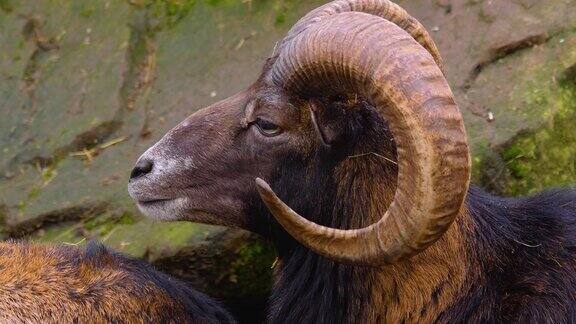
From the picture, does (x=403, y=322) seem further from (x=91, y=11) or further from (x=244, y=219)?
(x=91, y=11)

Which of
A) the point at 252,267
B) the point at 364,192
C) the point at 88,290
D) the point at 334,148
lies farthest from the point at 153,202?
the point at 252,267

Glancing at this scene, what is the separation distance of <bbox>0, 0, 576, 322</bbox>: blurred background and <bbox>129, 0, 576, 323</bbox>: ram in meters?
1.76

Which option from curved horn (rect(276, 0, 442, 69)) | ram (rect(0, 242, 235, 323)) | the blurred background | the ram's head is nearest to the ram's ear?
the ram's head

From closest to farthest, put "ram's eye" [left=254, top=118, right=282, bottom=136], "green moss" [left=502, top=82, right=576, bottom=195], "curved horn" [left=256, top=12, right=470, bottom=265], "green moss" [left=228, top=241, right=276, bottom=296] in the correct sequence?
1. "curved horn" [left=256, top=12, right=470, bottom=265]
2. "ram's eye" [left=254, top=118, right=282, bottom=136]
3. "green moss" [left=228, top=241, right=276, bottom=296]
4. "green moss" [left=502, top=82, right=576, bottom=195]

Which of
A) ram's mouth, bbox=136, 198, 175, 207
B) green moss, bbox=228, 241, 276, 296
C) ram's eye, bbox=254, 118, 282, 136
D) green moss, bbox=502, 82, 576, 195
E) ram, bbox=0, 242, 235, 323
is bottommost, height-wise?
green moss, bbox=228, 241, 276, 296

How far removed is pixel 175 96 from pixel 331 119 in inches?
137

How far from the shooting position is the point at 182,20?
30.6 ft

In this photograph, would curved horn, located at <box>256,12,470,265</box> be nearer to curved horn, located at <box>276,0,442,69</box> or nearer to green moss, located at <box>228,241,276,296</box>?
curved horn, located at <box>276,0,442,69</box>

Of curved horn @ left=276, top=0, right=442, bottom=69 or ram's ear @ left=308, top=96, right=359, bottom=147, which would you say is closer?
ram's ear @ left=308, top=96, right=359, bottom=147

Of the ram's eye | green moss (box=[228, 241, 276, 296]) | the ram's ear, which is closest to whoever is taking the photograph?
the ram's ear

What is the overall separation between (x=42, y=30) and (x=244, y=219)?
15.1ft

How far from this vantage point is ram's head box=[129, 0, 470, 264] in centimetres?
479

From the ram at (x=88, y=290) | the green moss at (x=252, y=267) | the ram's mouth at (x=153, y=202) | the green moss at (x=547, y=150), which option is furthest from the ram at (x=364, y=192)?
the green moss at (x=547, y=150)

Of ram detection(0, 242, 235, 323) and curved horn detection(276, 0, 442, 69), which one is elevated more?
curved horn detection(276, 0, 442, 69)
